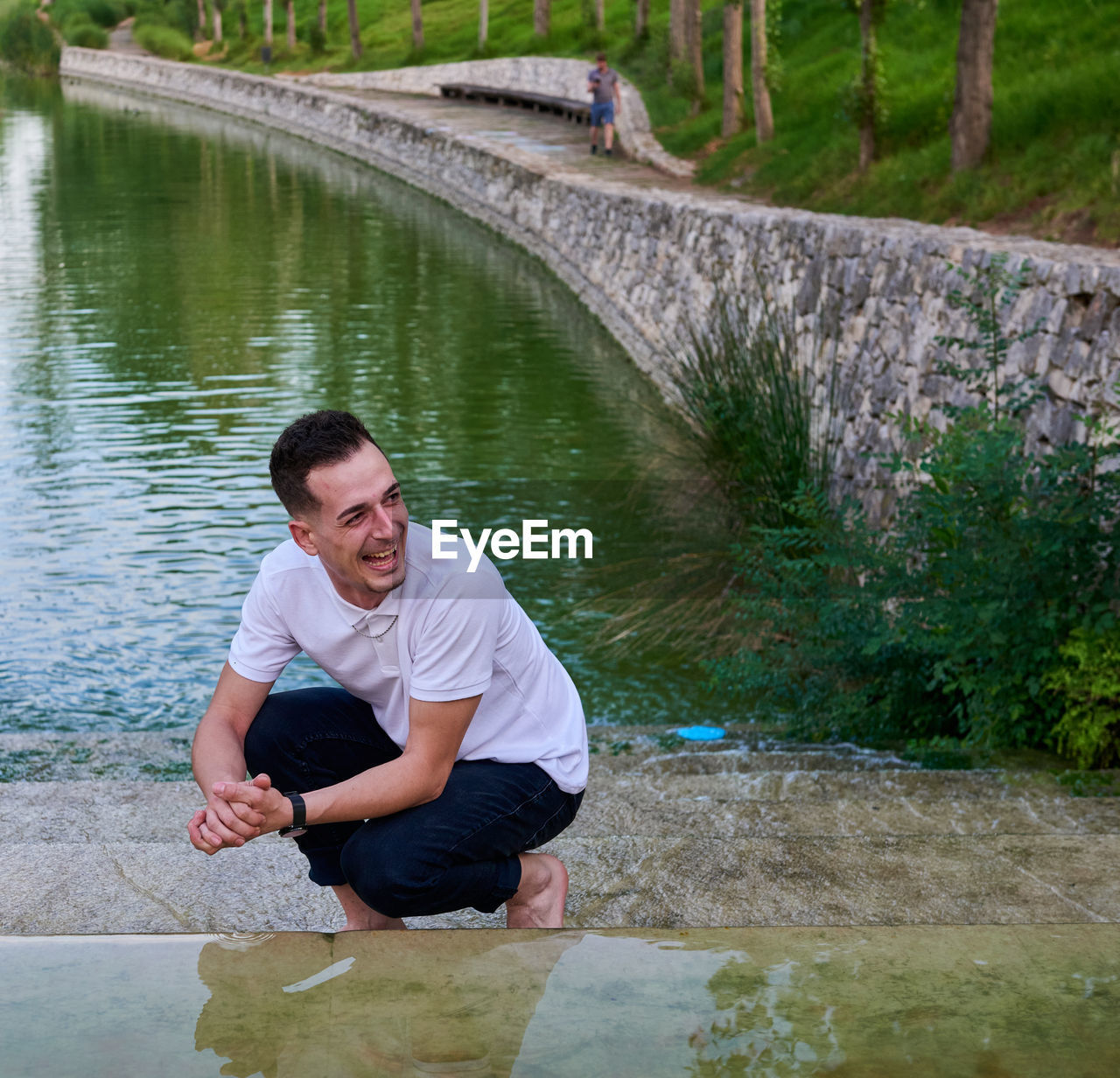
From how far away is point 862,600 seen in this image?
506 centimetres

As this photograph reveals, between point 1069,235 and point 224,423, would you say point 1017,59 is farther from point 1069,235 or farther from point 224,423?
point 224,423

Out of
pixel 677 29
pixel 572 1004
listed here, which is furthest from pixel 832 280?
pixel 677 29

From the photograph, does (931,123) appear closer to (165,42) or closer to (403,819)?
(403,819)

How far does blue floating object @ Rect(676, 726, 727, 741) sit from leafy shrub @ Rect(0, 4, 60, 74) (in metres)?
61.1

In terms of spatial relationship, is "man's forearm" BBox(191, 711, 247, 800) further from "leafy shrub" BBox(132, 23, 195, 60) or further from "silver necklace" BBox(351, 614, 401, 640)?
"leafy shrub" BBox(132, 23, 195, 60)

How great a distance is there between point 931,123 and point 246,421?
707 centimetres

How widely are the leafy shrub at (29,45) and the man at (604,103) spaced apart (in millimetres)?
43809

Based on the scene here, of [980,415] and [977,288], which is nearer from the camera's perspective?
[980,415]

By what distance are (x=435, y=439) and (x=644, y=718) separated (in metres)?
4.80

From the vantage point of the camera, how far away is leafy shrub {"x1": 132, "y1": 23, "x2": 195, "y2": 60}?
195ft

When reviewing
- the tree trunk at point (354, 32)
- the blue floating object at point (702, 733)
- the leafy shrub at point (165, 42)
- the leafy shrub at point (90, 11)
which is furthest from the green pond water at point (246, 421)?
the leafy shrub at point (90, 11)

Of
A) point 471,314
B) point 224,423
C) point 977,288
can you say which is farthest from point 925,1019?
point 471,314

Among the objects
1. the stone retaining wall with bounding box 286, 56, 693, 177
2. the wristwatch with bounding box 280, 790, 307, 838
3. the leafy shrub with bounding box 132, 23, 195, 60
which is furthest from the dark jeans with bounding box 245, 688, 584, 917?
the leafy shrub with bounding box 132, 23, 195, 60

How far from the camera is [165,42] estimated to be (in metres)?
60.1
